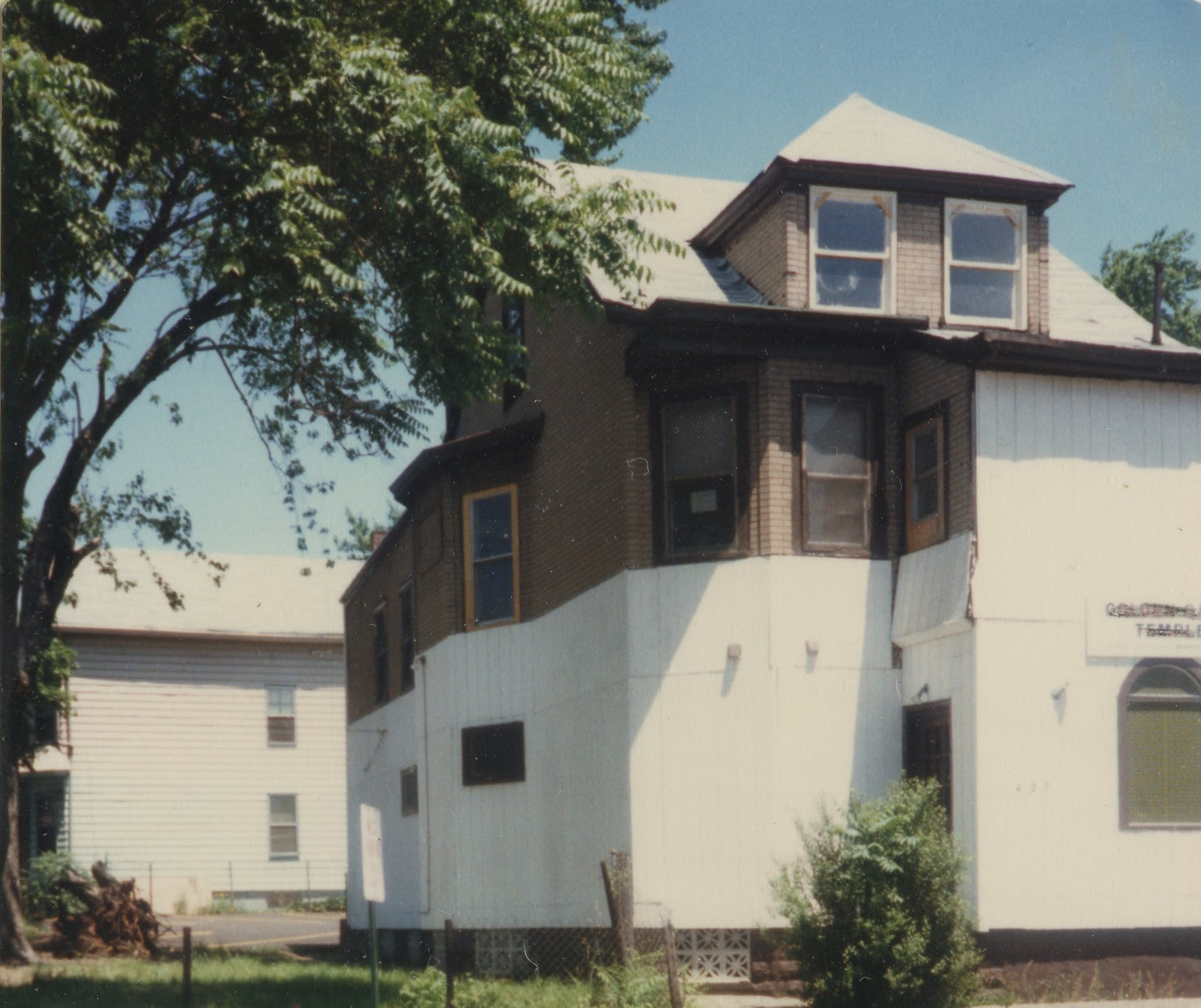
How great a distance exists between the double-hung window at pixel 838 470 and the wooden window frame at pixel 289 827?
28756mm

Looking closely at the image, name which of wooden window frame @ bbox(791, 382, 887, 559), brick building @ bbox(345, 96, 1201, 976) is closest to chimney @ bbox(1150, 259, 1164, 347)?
brick building @ bbox(345, 96, 1201, 976)

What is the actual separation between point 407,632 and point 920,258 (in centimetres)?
1102

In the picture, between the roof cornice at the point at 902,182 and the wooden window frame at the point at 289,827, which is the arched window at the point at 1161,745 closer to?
the roof cornice at the point at 902,182

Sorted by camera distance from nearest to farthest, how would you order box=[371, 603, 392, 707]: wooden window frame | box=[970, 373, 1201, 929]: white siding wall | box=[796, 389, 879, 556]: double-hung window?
box=[970, 373, 1201, 929]: white siding wall → box=[796, 389, 879, 556]: double-hung window → box=[371, 603, 392, 707]: wooden window frame

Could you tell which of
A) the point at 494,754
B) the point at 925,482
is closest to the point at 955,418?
the point at 925,482

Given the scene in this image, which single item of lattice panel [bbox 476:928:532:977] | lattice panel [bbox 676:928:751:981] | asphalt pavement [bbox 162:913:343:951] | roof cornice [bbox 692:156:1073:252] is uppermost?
roof cornice [bbox 692:156:1073:252]

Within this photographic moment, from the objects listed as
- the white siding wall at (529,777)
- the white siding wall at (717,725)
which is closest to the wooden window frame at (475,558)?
the white siding wall at (529,777)

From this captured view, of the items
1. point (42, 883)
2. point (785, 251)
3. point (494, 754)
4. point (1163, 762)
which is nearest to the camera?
point (1163, 762)

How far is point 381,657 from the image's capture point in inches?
1102

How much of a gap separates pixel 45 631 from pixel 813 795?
1130 centimetres

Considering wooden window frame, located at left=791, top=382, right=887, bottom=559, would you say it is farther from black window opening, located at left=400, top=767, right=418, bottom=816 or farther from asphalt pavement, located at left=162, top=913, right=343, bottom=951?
asphalt pavement, located at left=162, top=913, right=343, bottom=951

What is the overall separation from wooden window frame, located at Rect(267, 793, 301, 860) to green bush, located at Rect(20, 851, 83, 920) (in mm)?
5618

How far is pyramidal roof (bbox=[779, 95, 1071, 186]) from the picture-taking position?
739 inches

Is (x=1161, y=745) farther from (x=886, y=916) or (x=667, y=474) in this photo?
(x=667, y=474)
